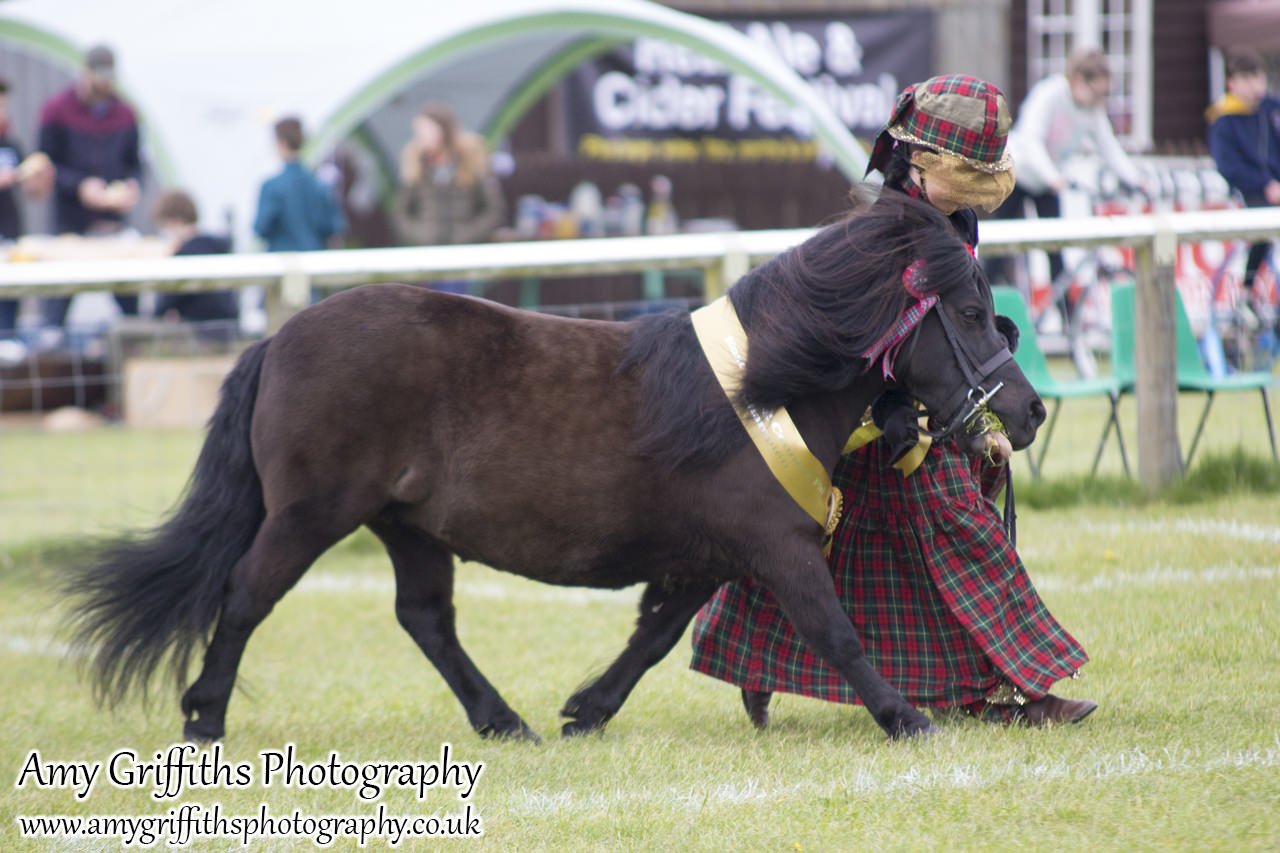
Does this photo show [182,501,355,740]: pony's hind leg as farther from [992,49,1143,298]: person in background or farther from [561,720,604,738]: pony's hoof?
[992,49,1143,298]: person in background

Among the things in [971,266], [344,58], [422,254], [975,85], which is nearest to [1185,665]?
[971,266]

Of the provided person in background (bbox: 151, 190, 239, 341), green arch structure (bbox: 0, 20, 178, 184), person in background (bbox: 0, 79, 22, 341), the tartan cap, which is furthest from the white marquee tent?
the tartan cap

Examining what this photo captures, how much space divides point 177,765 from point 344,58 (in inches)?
477

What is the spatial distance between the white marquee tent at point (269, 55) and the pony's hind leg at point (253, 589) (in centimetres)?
1088

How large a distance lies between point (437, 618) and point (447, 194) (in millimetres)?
8897

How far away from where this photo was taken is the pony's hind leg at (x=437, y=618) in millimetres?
4531

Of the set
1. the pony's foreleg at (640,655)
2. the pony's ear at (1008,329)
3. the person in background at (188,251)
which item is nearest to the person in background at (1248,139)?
the pony's ear at (1008,329)

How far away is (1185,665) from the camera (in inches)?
185

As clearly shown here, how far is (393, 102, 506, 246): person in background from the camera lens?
1293cm

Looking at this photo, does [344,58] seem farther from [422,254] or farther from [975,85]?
[975,85]

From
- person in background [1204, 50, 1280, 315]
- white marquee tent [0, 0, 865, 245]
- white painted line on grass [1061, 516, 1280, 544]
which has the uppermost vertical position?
white marquee tent [0, 0, 865, 245]

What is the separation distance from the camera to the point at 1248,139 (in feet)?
32.3

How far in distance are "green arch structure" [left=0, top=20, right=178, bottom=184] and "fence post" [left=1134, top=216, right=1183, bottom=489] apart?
1056cm

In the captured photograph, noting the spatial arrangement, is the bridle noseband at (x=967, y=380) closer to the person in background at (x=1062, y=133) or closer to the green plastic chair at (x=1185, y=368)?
the green plastic chair at (x=1185, y=368)
